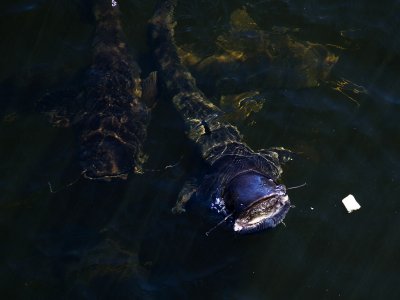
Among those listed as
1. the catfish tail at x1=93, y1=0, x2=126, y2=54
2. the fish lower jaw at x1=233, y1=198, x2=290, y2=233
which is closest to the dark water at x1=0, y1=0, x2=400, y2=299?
the catfish tail at x1=93, y1=0, x2=126, y2=54

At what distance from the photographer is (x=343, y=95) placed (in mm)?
8938

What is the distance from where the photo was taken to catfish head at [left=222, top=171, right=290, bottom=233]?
6469 millimetres

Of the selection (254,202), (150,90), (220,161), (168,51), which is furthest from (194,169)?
(168,51)

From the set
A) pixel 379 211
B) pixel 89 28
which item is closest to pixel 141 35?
→ pixel 89 28

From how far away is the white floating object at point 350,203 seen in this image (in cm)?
779

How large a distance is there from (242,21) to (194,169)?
341 centimetres

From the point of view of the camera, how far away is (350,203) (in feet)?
25.6

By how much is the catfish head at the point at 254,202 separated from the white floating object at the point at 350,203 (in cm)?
138

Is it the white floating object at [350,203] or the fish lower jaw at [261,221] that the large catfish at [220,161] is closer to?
the fish lower jaw at [261,221]

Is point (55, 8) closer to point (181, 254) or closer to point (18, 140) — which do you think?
point (18, 140)

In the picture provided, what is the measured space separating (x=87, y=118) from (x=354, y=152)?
4.56 metres

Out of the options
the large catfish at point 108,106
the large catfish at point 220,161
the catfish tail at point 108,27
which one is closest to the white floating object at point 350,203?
the large catfish at point 220,161

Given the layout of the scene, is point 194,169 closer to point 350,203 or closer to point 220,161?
point 220,161

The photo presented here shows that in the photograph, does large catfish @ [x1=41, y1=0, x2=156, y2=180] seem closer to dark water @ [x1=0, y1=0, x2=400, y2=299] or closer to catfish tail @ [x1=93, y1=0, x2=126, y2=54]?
catfish tail @ [x1=93, y1=0, x2=126, y2=54]
